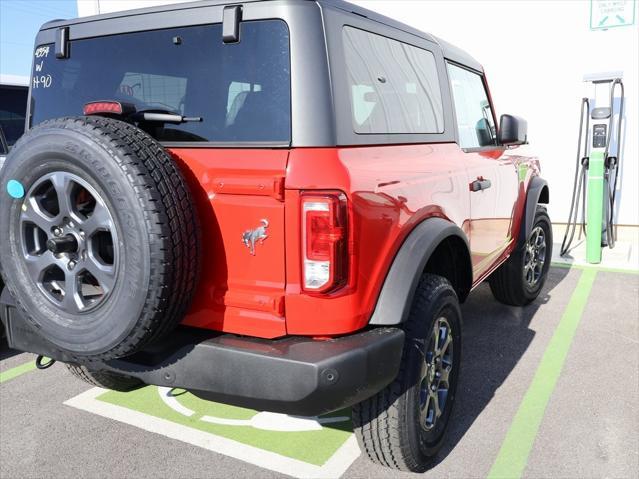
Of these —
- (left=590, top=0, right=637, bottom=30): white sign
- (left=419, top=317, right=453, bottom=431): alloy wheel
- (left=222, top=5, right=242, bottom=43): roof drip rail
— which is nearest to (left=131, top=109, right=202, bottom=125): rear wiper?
(left=222, top=5, right=242, bottom=43): roof drip rail

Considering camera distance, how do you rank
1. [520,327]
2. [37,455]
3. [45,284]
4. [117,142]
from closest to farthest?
[117,142]
[45,284]
[37,455]
[520,327]

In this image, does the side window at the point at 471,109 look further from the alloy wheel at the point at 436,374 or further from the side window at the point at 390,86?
the alloy wheel at the point at 436,374

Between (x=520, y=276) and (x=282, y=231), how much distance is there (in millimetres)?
3119

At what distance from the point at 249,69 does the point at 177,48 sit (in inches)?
14.9

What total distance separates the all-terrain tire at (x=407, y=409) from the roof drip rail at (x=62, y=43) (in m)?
1.95

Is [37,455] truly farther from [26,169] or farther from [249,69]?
[249,69]

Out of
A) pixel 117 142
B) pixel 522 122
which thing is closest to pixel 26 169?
pixel 117 142

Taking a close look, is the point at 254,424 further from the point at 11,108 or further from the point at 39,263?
the point at 11,108

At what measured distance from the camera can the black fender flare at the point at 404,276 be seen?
2186 mm

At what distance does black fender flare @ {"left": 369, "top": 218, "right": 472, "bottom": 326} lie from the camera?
219 cm

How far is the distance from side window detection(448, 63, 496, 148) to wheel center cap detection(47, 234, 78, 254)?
215 cm

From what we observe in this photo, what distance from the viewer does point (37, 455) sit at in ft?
9.09

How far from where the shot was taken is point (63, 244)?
6.85 ft

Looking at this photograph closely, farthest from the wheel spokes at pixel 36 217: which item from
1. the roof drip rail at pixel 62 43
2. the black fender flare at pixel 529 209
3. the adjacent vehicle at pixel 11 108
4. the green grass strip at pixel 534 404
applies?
the black fender flare at pixel 529 209
